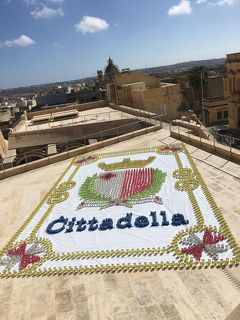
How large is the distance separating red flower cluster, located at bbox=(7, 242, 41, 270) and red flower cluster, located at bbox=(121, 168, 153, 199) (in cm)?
354

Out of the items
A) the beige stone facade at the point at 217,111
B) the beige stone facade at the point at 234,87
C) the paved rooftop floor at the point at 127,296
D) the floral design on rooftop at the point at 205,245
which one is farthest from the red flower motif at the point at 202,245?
the beige stone facade at the point at 217,111

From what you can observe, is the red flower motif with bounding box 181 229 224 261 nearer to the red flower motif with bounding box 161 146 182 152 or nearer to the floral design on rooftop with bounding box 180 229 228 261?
the floral design on rooftop with bounding box 180 229 228 261

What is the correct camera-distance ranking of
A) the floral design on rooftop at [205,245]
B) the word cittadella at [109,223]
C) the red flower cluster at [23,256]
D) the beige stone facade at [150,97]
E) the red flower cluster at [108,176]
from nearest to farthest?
1. the floral design on rooftop at [205,245]
2. the red flower cluster at [23,256]
3. the word cittadella at [109,223]
4. the red flower cluster at [108,176]
5. the beige stone facade at [150,97]

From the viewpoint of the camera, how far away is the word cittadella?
28.6ft

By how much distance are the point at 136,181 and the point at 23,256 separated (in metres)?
4.93

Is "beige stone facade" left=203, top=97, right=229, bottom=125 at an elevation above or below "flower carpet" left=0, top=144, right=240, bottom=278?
below

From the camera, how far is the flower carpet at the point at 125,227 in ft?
24.1

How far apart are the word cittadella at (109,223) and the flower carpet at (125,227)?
3cm

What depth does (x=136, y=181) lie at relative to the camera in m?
11.7

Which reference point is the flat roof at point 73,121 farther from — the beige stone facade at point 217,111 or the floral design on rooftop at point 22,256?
the beige stone facade at point 217,111

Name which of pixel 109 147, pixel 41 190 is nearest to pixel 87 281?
pixel 41 190

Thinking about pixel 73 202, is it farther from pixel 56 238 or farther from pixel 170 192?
pixel 170 192

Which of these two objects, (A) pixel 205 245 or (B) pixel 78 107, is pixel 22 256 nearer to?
(A) pixel 205 245

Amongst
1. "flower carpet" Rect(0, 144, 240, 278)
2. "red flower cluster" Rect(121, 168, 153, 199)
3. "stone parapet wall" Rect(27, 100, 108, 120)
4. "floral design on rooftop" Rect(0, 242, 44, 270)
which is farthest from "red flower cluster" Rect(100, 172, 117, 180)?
"stone parapet wall" Rect(27, 100, 108, 120)
